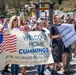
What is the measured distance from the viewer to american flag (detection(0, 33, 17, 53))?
802 cm

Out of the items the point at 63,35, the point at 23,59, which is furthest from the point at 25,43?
the point at 63,35

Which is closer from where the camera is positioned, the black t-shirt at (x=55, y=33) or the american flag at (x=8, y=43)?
the american flag at (x=8, y=43)

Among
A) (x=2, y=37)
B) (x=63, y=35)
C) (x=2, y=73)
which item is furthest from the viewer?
(x=2, y=73)

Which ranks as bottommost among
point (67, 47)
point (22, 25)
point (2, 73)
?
point (2, 73)

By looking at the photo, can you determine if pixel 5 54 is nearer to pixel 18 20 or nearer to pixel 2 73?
pixel 18 20

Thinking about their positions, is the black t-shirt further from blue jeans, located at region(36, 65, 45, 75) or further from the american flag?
the american flag

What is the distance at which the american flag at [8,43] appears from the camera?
8.02 m

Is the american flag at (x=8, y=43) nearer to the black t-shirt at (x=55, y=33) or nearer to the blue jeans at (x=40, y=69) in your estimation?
the blue jeans at (x=40, y=69)

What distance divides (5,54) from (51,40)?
4.52 ft

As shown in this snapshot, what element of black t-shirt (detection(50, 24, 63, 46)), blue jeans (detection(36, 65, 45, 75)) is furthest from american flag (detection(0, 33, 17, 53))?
black t-shirt (detection(50, 24, 63, 46))

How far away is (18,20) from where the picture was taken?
27.7 feet

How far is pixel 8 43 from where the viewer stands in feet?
26.4

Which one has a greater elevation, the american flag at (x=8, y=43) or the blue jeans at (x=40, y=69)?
the american flag at (x=8, y=43)

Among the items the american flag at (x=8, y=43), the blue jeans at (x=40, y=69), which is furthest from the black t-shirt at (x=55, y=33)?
the american flag at (x=8, y=43)
